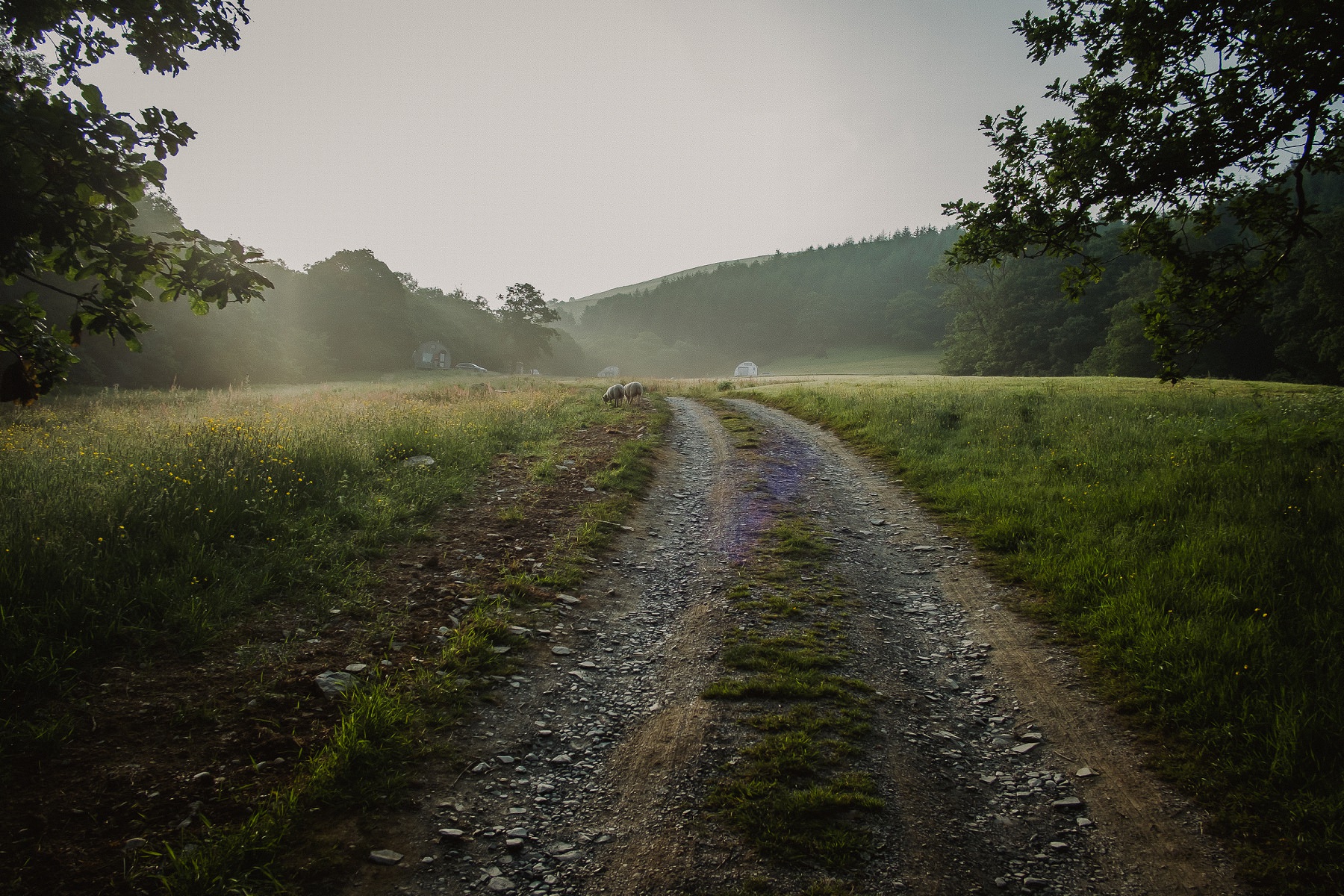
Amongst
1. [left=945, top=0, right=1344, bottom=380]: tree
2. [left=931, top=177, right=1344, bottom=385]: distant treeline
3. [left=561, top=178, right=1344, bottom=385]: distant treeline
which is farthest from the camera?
[left=561, top=178, right=1344, bottom=385]: distant treeline

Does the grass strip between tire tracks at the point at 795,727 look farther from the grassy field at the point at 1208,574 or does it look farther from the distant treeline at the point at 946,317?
the distant treeline at the point at 946,317

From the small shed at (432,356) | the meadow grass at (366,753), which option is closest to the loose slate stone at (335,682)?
the meadow grass at (366,753)

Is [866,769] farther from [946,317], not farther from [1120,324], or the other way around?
[946,317]

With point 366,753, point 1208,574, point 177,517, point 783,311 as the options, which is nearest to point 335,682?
point 366,753

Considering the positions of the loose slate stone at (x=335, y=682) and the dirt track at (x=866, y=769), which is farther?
the loose slate stone at (x=335, y=682)

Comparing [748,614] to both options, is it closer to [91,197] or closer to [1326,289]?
[91,197]

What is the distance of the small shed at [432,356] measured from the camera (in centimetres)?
7025

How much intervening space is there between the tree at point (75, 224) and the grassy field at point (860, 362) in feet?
255

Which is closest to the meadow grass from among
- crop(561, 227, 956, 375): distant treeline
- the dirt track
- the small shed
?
the dirt track

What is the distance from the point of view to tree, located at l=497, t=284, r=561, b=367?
76.5 metres

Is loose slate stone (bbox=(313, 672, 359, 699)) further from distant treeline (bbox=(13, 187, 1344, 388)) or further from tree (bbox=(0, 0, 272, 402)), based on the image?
distant treeline (bbox=(13, 187, 1344, 388))

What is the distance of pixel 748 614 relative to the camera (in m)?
6.21

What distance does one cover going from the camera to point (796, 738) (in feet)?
13.6

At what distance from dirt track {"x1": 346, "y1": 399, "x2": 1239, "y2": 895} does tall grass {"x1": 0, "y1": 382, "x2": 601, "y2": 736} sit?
3019mm
